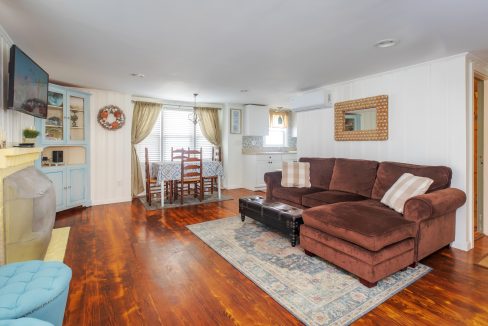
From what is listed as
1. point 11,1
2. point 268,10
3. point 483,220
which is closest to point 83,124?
point 11,1

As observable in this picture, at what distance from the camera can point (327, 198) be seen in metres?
3.37

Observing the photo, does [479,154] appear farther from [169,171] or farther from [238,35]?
[169,171]

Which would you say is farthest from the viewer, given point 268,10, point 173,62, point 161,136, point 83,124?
point 161,136

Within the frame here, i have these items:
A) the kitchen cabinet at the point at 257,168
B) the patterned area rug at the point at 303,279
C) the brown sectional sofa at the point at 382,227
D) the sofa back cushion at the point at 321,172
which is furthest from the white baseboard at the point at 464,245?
the kitchen cabinet at the point at 257,168

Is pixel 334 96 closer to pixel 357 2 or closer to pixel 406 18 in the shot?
Answer: pixel 406 18

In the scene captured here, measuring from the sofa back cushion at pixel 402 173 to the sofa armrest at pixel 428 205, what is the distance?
268 millimetres

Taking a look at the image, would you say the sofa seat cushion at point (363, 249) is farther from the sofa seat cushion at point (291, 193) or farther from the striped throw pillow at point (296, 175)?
the striped throw pillow at point (296, 175)

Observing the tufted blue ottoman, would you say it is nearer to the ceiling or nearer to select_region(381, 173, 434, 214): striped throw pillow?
the ceiling

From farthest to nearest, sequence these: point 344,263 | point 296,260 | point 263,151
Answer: point 263,151, point 296,260, point 344,263

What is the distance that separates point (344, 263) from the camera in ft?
7.41

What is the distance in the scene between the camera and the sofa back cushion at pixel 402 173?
111 inches

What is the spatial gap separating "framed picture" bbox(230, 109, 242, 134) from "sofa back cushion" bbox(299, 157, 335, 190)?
2.83 meters

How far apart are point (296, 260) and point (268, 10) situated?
7.38 ft

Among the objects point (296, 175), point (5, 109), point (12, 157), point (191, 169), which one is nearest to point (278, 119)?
point (191, 169)
